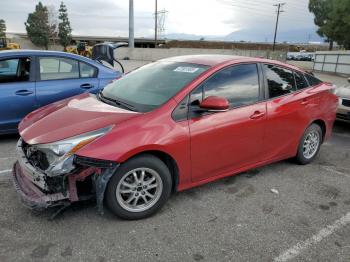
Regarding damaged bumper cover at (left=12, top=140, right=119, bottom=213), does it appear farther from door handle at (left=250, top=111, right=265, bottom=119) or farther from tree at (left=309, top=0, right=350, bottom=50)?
tree at (left=309, top=0, right=350, bottom=50)

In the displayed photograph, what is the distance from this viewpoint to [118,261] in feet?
8.86

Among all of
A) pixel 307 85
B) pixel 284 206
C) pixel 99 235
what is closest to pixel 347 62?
pixel 307 85

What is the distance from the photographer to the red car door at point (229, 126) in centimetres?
350

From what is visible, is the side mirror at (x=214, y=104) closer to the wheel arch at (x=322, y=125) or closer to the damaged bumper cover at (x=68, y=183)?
the damaged bumper cover at (x=68, y=183)

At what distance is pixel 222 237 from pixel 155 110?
4.29 feet

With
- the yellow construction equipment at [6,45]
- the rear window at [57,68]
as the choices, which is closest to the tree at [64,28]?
the yellow construction equipment at [6,45]

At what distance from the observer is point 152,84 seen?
3.87 m

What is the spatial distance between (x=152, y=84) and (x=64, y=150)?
1.35m

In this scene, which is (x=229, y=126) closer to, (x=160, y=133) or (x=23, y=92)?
(x=160, y=133)

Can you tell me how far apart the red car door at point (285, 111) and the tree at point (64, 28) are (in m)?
81.1

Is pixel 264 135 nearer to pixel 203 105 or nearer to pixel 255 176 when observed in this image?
pixel 255 176

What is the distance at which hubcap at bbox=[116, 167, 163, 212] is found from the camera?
10.3 feet

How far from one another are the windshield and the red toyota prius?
0.01 metres

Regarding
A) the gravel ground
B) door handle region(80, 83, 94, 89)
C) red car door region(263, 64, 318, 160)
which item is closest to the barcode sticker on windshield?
red car door region(263, 64, 318, 160)
